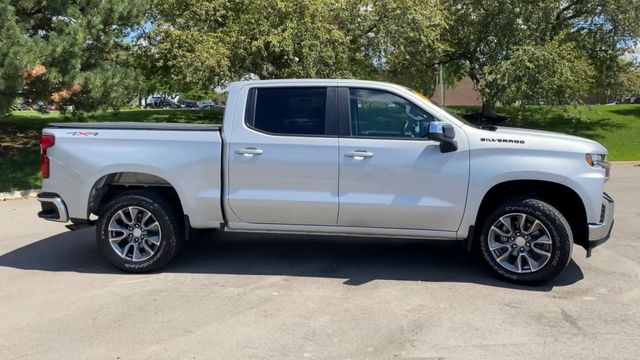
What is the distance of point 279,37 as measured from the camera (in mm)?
16781

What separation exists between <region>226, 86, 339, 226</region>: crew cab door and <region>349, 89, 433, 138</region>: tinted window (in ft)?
0.72

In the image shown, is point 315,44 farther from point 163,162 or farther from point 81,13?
point 163,162

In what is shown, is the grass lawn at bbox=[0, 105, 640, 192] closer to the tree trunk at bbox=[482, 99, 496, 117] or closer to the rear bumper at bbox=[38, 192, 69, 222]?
the tree trunk at bbox=[482, 99, 496, 117]

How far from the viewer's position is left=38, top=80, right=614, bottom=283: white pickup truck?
18.0 ft

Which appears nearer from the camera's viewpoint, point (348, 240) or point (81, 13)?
point (348, 240)

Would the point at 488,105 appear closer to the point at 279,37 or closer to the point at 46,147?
the point at 279,37

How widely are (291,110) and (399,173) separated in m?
1.25

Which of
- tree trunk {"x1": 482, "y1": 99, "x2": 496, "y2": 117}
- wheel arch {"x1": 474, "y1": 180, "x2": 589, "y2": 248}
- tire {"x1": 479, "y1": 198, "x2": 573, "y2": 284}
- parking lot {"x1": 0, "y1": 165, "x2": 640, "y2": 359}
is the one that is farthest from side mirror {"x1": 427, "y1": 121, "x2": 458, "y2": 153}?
tree trunk {"x1": 482, "y1": 99, "x2": 496, "y2": 117}

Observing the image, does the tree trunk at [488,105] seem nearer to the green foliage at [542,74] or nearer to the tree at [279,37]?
the green foliage at [542,74]

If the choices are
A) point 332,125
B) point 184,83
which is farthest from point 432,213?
point 184,83

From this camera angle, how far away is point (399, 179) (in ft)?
18.4

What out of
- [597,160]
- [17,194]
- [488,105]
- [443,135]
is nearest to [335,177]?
[443,135]

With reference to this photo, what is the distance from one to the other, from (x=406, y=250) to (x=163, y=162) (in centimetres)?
294

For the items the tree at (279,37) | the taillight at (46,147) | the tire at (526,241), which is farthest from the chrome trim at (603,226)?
the tree at (279,37)
